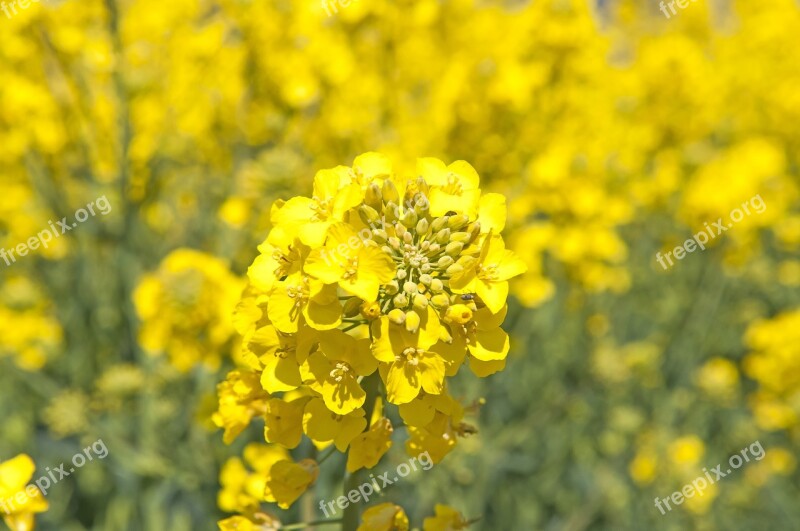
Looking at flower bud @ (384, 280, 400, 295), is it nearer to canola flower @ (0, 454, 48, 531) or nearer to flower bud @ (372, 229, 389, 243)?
flower bud @ (372, 229, 389, 243)

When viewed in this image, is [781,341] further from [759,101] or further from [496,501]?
[759,101]

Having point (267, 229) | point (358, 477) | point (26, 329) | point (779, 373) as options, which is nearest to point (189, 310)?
point (267, 229)

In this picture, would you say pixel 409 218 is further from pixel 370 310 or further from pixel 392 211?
pixel 370 310

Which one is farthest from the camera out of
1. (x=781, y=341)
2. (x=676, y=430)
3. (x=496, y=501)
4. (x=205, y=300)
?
(x=676, y=430)

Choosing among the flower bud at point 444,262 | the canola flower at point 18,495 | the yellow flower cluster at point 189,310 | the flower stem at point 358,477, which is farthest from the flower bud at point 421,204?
the yellow flower cluster at point 189,310

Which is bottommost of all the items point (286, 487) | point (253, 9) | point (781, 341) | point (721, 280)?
point (721, 280)

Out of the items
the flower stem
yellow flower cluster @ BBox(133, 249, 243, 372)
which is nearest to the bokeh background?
yellow flower cluster @ BBox(133, 249, 243, 372)

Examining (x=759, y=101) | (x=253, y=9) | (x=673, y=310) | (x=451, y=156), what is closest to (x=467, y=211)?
(x=451, y=156)
